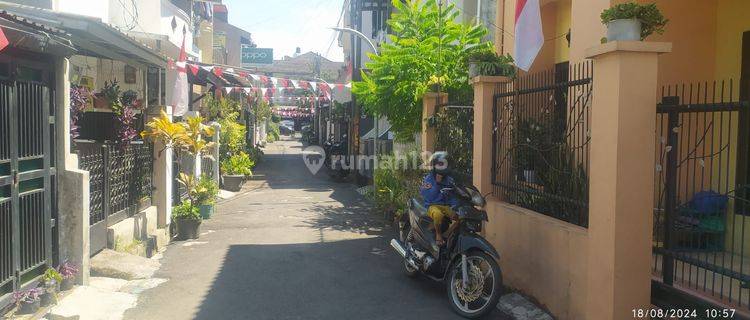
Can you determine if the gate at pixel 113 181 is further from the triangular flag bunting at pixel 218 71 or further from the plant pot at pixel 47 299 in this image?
the triangular flag bunting at pixel 218 71

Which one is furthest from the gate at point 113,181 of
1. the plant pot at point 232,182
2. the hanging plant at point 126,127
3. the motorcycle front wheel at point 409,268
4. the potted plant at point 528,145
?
the plant pot at point 232,182

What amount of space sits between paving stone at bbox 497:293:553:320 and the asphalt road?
57cm

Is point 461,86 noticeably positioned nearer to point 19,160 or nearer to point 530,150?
point 530,150

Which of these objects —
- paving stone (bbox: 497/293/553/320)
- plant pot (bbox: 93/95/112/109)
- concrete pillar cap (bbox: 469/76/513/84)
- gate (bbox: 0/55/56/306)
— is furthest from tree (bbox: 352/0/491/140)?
gate (bbox: 0/55/56/306)

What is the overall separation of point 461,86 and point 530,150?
11.7ft

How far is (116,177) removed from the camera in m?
8.03

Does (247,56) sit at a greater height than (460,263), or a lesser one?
greater

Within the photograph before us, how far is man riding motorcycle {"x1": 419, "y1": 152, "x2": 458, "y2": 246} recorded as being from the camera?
639 cm

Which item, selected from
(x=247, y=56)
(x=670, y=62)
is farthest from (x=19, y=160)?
(x=247, y=56)

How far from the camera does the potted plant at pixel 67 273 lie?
19.4ft

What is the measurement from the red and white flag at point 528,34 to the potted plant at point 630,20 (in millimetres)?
2121

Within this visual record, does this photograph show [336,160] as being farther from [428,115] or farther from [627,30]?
[627,30]

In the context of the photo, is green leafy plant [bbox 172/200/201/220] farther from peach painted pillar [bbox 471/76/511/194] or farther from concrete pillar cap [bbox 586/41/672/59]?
concrete pillar cap [bbox 586/41/672/59]

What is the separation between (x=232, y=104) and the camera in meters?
22.8
